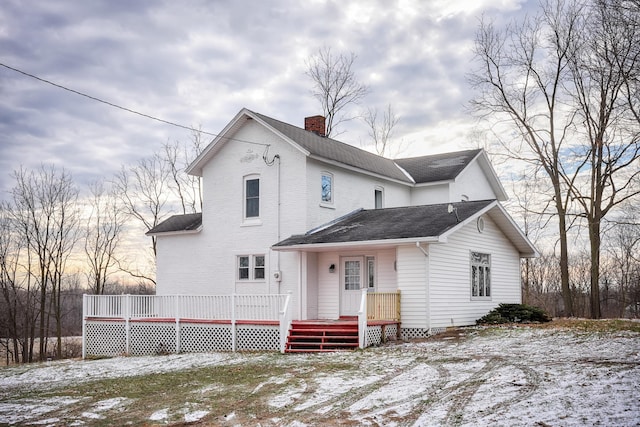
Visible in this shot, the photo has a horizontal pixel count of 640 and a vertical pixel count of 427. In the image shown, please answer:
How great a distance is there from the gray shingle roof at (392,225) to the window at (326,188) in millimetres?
917

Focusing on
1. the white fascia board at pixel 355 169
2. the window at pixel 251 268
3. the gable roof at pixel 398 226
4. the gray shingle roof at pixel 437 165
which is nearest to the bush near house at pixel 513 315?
the gable roof at pixel 398 226

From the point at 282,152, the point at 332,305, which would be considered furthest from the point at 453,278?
the point at 282,152

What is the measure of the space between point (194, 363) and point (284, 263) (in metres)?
5.85

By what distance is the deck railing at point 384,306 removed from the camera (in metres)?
18.8

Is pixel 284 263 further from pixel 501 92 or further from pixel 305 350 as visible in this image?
pixel 501 92

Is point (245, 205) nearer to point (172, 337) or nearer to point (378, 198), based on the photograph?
point (172, 337)

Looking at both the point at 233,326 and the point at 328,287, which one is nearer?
the point at 233,326

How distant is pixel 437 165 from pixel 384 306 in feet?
38.4

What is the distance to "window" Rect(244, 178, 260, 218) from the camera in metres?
22.5

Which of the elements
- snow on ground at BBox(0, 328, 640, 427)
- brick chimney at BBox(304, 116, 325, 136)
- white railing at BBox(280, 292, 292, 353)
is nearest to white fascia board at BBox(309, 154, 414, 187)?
brick chimney at BBox(304, 116, 325, 136)

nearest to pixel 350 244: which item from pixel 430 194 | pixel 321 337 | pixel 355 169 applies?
pixel 321 337

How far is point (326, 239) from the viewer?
64.6 feet

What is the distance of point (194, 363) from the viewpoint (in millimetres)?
16297

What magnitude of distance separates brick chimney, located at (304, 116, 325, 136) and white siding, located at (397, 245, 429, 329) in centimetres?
984
